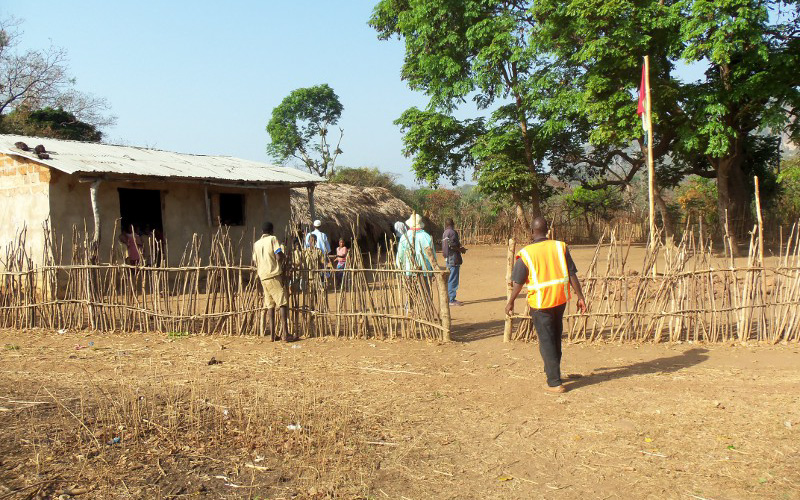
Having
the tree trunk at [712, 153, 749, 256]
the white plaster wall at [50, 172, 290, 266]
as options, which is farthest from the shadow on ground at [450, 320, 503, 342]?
the tree trunk at [712, 153, 749, 256]

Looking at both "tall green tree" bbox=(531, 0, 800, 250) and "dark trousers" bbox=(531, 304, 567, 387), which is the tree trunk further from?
"dark trousers" bbox=(531, 304, 567, 387)

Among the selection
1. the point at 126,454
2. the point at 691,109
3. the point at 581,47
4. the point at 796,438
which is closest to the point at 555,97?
the point at 581,47

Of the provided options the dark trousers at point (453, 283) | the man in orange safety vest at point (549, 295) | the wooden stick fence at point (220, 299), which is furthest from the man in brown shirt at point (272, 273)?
the dark trousers at point (453, 283)

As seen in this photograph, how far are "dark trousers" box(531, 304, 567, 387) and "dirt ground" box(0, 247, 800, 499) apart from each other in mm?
173

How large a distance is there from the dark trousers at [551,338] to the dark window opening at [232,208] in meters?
9.85

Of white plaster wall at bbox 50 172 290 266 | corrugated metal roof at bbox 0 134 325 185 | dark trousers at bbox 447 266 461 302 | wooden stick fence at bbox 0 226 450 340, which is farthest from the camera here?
white plaster wall at bbox 50 172 290 266

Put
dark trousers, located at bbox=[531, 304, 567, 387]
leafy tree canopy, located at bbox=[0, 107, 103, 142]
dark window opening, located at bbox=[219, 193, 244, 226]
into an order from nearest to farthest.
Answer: dark trousers, located at bbox=[531, 304, 567, 387] < dark window opening, located at bbox=[219, 193, 244, 226] < leafy tree canopy, located at bbox=[0, 107, 103, 142]

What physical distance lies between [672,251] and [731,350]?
1080 mm

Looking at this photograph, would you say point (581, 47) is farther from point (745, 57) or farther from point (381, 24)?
point (381, 24)

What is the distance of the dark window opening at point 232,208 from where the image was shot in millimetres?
13602

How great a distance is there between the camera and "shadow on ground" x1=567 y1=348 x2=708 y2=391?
5.28m

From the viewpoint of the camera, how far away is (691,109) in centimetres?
1428

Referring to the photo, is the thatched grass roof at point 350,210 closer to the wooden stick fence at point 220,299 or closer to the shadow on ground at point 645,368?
the wooden stick fence at point 220,299

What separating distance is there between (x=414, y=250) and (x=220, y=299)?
2.33 m
